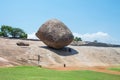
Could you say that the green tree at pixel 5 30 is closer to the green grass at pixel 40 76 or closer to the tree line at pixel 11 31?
the tree line at pixel 11 31

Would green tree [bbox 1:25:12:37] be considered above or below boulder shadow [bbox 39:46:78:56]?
above

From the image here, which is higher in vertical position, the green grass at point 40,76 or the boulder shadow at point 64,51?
the boulder shadow at point 64,51

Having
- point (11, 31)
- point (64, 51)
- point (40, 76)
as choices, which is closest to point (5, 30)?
point (11, 31)

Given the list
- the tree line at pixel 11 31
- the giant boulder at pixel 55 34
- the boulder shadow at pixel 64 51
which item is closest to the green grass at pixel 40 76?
the boulder shadow at pixel 64 51

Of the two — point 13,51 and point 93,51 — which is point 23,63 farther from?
point 93,51

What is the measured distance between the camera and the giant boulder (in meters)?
37.0

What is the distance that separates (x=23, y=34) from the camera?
244 feet

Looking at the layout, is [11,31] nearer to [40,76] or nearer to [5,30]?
[5,30]

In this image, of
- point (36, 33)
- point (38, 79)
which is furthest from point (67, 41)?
point (38, 79)

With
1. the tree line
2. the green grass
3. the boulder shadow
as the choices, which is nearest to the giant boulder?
the boulder shadow

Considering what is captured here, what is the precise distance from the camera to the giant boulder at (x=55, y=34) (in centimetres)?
3703

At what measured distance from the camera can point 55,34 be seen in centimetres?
3712

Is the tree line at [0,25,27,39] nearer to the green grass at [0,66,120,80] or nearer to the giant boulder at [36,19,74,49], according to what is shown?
the giant boulder at [36,19,74,49]

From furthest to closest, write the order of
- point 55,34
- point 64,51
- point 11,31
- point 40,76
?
point 11,31 → point 64,51 → point 55,34 → point 40,76
